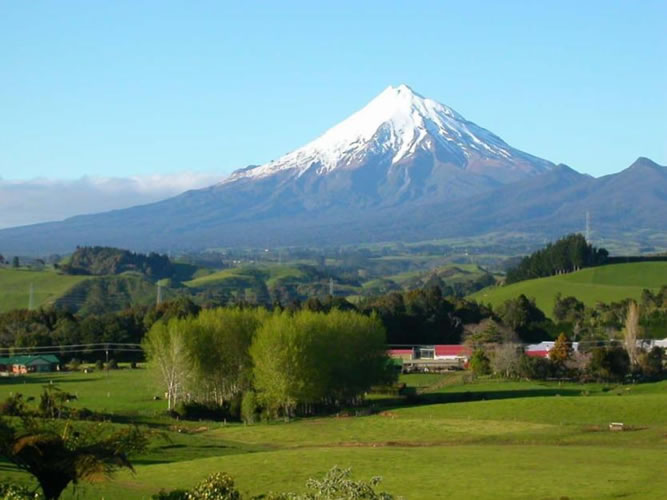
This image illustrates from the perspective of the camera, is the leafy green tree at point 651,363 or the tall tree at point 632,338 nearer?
the leafy green tree at point 651,363

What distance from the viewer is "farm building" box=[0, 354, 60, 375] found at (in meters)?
78.1

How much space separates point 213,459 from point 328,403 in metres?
21.9

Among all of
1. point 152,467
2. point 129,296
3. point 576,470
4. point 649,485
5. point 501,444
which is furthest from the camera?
point 129,296

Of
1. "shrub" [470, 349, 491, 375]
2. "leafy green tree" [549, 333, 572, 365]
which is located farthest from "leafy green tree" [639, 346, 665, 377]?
"shrub" [470, 349, 491, 375]

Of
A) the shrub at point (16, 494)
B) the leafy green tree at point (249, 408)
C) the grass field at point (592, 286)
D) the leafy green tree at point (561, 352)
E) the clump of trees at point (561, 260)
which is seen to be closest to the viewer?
the shrub at point (16, 494)

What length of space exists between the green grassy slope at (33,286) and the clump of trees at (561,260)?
46.9 m

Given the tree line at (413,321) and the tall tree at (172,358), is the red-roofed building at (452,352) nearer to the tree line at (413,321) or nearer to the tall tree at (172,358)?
the tree line at (413,321)

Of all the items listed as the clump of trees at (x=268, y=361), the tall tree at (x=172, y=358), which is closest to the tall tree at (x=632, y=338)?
the clump of trees at (x=268, y=361)

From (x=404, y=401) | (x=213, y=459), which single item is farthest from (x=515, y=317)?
(x=213, y=459)

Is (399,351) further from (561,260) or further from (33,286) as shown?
(33,286)

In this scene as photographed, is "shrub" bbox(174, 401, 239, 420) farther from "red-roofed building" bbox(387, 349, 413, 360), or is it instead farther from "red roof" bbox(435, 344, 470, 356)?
"red roof" bbox(435, 344, 470, 356)

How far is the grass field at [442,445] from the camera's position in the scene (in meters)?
33.5

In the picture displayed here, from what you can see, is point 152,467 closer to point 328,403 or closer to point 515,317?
point 328,403

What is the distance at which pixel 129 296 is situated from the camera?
136 meters
